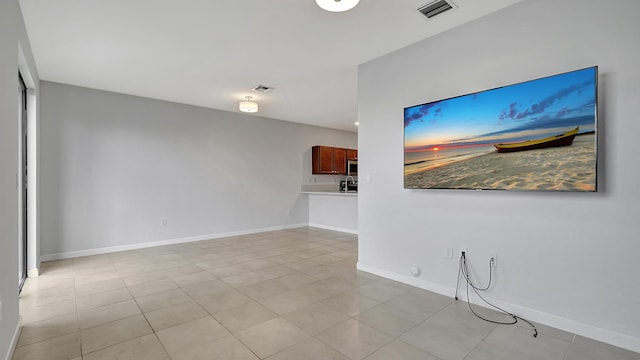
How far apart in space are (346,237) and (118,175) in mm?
4222

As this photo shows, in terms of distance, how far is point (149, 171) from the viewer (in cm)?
533

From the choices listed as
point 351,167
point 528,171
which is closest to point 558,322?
point 528,171

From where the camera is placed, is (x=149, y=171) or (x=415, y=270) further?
(x=149, y=171)

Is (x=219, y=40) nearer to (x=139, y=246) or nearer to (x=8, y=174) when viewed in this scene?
(x=8, y=174)

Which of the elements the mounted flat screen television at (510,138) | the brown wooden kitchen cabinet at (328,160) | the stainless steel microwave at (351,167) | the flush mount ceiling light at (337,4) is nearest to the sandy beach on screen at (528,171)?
the mounted flat screen television at (510,138)

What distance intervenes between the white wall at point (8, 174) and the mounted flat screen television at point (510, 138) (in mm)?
3222

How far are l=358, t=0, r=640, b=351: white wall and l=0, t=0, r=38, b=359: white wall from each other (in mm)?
3177

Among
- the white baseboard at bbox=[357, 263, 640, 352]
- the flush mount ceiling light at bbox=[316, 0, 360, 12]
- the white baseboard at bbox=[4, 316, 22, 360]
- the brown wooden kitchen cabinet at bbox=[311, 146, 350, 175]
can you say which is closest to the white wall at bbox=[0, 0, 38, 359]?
the white baseboard at bbox=[4, 316, 22, 360]

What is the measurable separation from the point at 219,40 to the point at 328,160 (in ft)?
16.6

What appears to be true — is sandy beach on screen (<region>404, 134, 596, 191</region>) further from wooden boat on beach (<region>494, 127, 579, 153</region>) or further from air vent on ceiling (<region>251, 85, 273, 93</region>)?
air vent on ceiling (<region>251, 85, 273, 93</region>)

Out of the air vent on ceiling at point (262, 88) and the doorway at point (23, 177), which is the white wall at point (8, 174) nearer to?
the doorway at point (23, 177)

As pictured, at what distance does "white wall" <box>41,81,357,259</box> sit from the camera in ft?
15.0

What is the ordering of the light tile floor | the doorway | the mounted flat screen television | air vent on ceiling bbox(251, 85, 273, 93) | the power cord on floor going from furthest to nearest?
1. air vent on ceiling bbox(251, 85, 273, 93)
2. the doorway
3. the power cord on floor
4. the mounted flat screen television
5. the light tile floor

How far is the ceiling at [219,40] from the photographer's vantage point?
2598 millimetres
